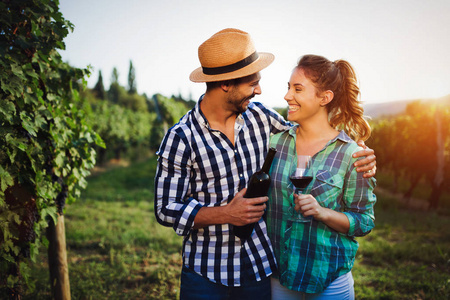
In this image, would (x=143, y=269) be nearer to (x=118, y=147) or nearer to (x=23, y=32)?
(x=23, y=32)

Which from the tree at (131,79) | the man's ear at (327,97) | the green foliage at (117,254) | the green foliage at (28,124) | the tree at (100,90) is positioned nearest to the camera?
the man's ear at (327,97)

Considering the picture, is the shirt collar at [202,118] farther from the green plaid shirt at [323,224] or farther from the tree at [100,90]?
the tree at [100,90]

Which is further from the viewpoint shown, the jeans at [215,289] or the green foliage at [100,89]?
the green foliage at [100,89]

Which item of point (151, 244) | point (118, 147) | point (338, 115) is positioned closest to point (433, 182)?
point (151, 244)

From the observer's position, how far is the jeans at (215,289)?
1.97 metres

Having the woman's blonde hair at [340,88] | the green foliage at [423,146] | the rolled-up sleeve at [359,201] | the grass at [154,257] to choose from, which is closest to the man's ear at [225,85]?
the woman's blonde hair at [340,88]

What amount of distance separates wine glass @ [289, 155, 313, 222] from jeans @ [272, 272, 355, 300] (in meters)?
0.44

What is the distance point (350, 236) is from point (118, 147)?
66.2 ft

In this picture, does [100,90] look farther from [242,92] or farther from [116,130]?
[242,92]

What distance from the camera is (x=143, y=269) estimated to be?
5.12 metres

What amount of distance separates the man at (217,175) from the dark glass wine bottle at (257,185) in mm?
77

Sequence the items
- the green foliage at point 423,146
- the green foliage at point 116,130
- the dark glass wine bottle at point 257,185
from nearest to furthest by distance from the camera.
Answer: the dark glass wine bottle at point 257,185, the green foliage at point 423,146, the green foliage at point 116,130

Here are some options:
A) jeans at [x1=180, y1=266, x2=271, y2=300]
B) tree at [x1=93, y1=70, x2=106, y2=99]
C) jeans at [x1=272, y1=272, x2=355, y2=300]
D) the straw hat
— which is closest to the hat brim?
the straw hat

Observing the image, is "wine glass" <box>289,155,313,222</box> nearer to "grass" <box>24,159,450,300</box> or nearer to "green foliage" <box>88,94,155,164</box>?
"grass" <box>24,159,450,300</box>
